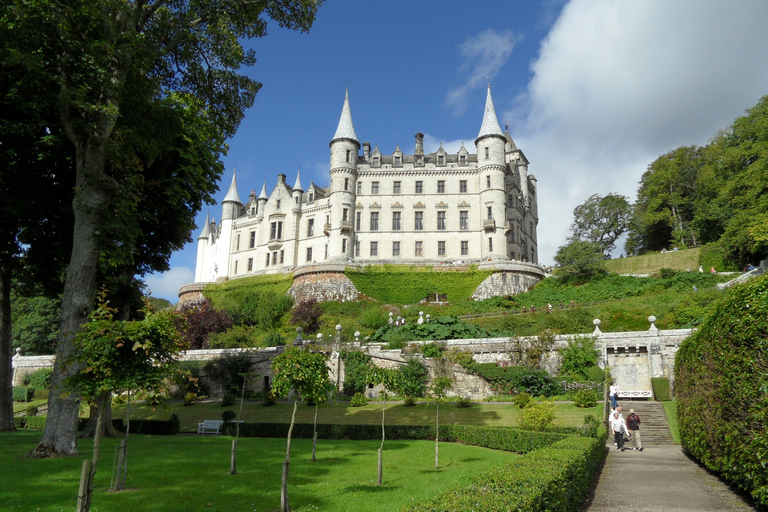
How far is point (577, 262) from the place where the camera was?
149 feet

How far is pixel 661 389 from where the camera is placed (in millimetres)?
24500

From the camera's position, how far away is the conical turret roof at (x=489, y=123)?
54.5 metres

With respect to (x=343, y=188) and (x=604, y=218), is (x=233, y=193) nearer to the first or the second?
(x=343, y=188)

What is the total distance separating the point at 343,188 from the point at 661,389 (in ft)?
123

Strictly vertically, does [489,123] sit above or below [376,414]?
above

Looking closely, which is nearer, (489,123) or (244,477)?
(244,477)

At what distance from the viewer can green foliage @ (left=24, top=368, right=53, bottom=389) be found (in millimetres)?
39938

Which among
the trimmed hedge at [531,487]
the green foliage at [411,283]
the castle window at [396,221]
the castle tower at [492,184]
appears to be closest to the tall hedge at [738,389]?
the trimmed hedge at [531,487]

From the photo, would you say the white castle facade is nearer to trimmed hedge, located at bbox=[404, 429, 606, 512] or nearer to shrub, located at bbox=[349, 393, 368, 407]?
shrub, located at bbox=[349, 393, 368, 407]

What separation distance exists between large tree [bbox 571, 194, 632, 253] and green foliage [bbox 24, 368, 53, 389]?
5690 cm

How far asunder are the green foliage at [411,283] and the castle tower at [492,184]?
5.26 meters

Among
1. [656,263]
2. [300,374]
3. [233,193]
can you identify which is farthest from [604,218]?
[300,374]

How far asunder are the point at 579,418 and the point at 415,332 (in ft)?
45.1

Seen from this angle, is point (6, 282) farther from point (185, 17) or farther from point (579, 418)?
point (579, 418)
